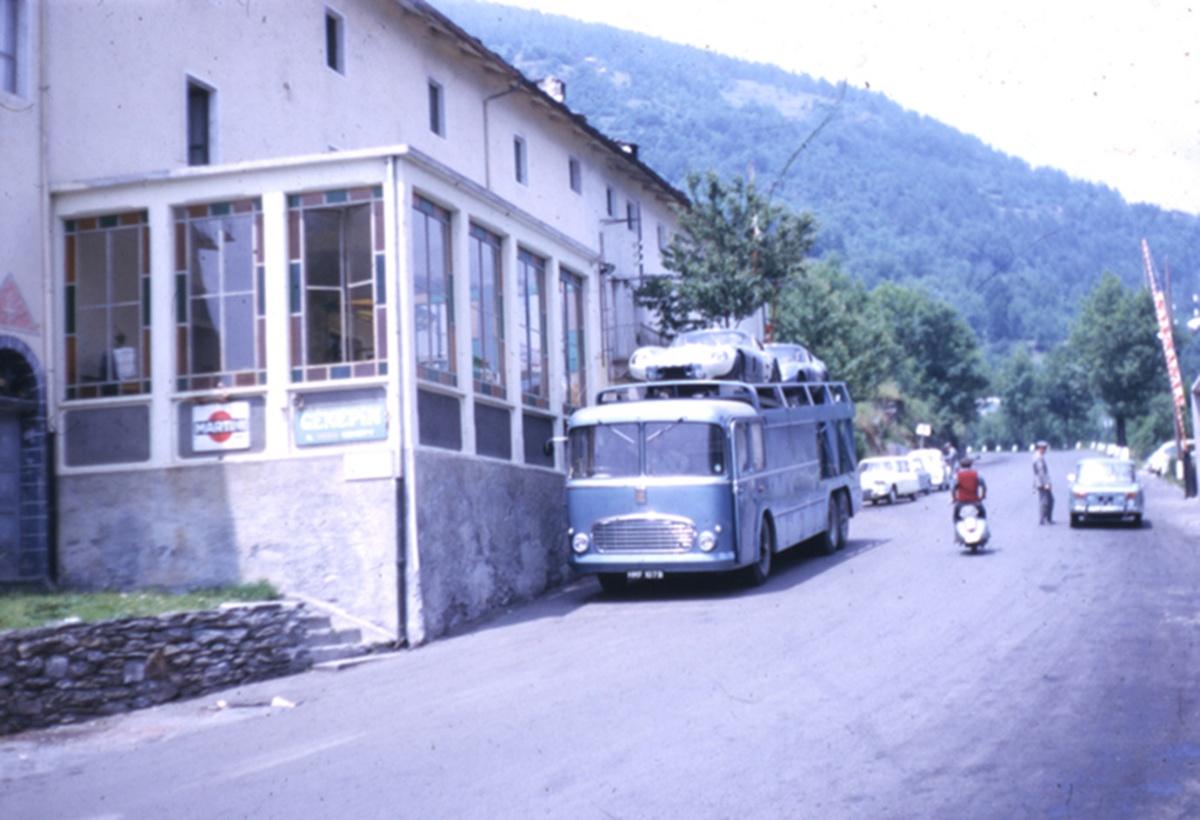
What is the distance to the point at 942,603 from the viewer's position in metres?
16.0

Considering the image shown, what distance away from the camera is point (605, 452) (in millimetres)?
18844

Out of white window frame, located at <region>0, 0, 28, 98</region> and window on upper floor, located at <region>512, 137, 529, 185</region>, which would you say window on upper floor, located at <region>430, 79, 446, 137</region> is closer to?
window on upper floor, located at <region>512, 137, 529, 185</region>

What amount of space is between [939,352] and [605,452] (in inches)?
3161

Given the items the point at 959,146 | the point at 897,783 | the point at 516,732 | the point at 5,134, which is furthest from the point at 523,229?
the point at 959,146

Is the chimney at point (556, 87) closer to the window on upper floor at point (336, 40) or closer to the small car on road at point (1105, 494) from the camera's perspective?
the window on upper floor at point (336, 40)

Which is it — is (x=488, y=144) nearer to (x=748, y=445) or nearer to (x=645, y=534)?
(x=748, y=445)

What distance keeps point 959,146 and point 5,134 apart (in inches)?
5918

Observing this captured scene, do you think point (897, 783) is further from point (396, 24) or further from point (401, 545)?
point (396, 24)

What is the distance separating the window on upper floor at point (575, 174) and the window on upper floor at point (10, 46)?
728 inches

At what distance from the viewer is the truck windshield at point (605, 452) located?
18.7 m

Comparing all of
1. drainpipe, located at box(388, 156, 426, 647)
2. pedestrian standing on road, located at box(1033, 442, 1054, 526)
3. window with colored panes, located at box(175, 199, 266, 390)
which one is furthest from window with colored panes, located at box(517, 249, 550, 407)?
pedestrian standing on road, located at box(1033, 442, 1054, 526)

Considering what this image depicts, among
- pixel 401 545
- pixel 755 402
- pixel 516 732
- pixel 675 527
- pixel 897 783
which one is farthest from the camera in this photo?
pixel 755 402

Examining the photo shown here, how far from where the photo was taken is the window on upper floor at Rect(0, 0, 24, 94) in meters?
16.1

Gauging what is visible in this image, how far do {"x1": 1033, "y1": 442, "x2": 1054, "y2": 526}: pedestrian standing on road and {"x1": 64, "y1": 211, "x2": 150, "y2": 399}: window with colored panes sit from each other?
19060mm
